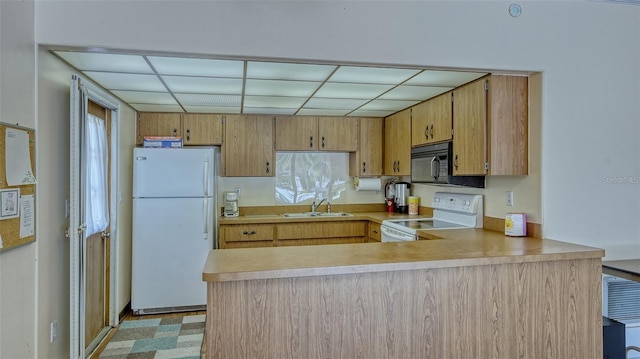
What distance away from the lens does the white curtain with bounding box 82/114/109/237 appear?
2.71m

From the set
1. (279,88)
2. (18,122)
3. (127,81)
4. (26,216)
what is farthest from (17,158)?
(279,88)

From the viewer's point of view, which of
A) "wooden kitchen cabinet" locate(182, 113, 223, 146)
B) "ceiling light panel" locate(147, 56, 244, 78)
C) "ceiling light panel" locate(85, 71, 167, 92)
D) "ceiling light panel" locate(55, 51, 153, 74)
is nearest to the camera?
"ceiling light panel" locate(55, 51, 153, 74)

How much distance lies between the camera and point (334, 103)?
3756mm

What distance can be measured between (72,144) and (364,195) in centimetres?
343

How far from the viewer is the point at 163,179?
3.68m

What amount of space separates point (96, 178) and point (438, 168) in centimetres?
283

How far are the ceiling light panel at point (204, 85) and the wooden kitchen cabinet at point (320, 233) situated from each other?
1.66 metres

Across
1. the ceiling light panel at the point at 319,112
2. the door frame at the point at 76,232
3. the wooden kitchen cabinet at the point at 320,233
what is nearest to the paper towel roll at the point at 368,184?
the wooden kitchen cabinet at the point at 320,233

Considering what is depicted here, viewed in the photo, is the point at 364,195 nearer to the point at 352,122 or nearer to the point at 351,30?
the point at 352,122

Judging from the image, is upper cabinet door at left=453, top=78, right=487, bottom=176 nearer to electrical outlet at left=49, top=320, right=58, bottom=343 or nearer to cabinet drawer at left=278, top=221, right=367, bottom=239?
cabinet drawer at left=278, top=221, right=367, bottom=239

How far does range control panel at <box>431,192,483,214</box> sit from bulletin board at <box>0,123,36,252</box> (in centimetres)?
314

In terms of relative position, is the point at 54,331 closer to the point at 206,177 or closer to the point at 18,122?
the point at 18,122

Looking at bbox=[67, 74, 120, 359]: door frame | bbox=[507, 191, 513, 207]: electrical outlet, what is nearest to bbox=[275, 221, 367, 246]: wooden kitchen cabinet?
bbox=[507, 191, 513, 207]: electrical outlet

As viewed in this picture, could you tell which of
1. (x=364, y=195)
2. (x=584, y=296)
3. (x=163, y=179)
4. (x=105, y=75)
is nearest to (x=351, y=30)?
(x=105, y=75)
